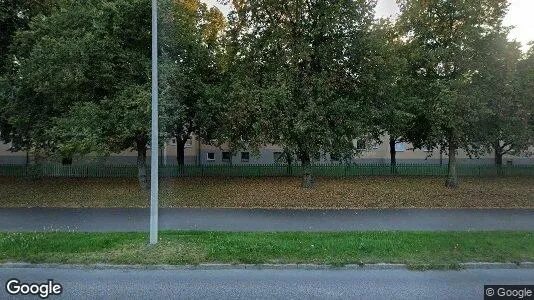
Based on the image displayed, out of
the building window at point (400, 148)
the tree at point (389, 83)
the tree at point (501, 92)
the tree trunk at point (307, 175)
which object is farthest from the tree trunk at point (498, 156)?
the tree trunk at point (307, 175)

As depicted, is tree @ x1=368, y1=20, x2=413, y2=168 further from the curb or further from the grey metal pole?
the grey metal pole

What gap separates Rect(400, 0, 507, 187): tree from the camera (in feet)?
56.5

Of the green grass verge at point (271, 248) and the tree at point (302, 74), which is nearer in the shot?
the green grass verge at point (271, 248)

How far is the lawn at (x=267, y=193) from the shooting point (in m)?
16.0

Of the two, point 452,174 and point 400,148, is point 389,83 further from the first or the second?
point 400,148

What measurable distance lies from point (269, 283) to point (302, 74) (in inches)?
457

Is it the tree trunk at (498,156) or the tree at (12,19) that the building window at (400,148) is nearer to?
the tree trunk at (498,156)

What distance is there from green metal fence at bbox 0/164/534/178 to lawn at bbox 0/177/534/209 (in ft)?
4.87

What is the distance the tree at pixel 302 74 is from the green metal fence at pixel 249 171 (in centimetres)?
695

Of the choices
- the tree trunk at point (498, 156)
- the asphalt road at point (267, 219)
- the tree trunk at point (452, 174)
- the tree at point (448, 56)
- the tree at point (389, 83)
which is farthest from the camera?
the tree trunk at point (498, 156)

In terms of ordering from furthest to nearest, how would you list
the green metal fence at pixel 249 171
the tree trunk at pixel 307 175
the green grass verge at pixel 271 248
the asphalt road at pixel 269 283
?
the green metal fence at pixel 249 171
the tree trunk at pixel 307 175
the green grass verge at pixel 271 248
the asphalt road at pixel 269 283

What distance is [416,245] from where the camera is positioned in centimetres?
852

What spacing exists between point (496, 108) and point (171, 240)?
15.5 metres

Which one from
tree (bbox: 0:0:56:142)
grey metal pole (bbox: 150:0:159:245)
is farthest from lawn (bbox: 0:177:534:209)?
grey metal pole (bbox: 150:0:159:245)
